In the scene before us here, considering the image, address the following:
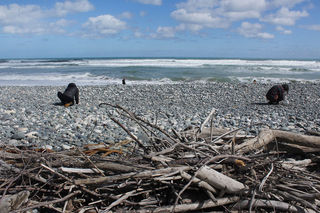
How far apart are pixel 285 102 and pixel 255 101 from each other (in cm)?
114

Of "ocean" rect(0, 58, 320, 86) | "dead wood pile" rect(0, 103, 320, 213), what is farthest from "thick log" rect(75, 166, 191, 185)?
"ocean" rect(0, 58, 320, 86)

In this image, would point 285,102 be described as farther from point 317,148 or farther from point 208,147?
point 208,147

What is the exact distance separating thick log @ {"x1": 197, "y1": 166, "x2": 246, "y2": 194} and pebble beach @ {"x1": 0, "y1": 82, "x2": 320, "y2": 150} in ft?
2.71

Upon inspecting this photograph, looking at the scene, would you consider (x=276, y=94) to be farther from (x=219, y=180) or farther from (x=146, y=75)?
(x=146, y=75)

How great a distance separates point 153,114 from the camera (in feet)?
28.3

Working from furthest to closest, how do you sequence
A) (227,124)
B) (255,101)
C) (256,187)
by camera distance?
(255,101), (227,124), (256,187)

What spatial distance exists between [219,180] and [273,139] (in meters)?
1.41

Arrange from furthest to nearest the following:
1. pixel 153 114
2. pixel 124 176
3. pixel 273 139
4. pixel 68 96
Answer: pixel 68 96 < pixel 153 114 < pixel 273 139 < pixel 124 176

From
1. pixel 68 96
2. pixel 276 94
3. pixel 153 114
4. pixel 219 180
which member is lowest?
pixel 153 114

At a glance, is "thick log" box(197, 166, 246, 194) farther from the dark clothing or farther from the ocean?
the ocean

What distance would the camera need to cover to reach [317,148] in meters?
3.22

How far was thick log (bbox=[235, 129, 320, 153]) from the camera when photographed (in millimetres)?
3104

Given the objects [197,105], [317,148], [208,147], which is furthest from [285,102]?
[208,147]

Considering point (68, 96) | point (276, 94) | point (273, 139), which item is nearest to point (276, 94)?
point (276, 94)
